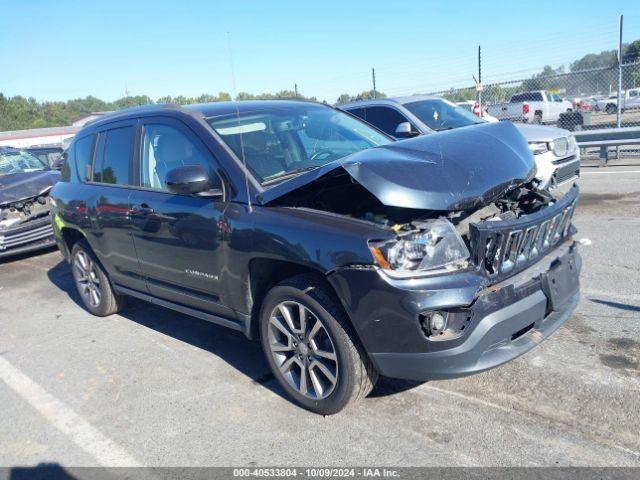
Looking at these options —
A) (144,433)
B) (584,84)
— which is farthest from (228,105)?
(584,84)

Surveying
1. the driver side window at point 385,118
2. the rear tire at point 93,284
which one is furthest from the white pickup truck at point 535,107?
the rear tire at point 93,284

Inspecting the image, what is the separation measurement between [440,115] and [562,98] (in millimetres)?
22485

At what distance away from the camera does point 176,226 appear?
402 centimetres

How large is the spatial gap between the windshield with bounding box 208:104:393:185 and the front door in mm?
265

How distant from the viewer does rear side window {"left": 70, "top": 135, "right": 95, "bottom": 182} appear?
5.33 m

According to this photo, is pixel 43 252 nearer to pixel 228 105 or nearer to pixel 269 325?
pixel 228 105

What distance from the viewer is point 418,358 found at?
2936 mm

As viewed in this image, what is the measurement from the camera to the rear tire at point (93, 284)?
18.0ft

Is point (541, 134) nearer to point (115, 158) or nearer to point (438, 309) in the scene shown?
point (115, 158)

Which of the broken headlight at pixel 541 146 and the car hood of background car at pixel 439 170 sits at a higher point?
the car hood of background car at pixel 439 170

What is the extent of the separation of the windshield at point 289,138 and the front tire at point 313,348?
82 centimetres

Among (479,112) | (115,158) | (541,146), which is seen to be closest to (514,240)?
(115,158)

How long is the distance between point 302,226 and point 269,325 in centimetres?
74

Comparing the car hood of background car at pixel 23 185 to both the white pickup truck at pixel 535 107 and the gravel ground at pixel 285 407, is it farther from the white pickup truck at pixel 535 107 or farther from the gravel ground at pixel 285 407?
the white pickup truck at pixel 535 107
